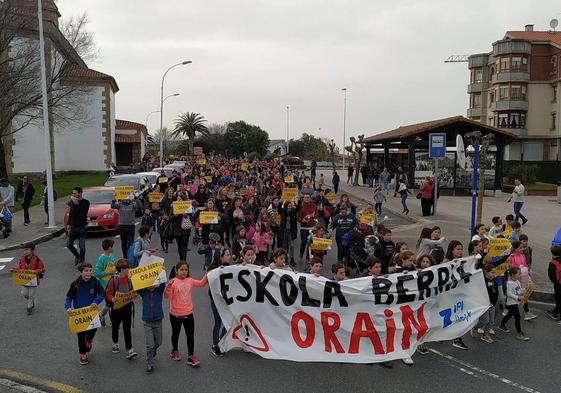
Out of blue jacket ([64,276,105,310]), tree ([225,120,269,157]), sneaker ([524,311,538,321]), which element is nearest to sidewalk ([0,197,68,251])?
blue jacket ([64,276,105,310])

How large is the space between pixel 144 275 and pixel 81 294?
107 centimetres

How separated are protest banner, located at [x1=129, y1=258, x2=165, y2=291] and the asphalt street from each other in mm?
1068

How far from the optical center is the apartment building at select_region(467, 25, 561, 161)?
56.6 meters

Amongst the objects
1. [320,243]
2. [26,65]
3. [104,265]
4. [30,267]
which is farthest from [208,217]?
[26,65]

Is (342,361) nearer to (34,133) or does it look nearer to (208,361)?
(208,361)

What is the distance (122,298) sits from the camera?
255 inches

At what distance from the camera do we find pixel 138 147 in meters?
57.1

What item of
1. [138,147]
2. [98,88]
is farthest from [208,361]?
[138,147]

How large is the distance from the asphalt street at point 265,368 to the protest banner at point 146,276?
107 centimetres

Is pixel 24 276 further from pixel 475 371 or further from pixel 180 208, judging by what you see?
pixel 475 371

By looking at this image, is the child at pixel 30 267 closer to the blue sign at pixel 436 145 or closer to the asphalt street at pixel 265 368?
the asphalt street at pixel 265 368

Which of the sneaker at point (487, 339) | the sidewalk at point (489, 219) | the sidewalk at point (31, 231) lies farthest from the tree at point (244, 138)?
the sneaker at point (487, 339)

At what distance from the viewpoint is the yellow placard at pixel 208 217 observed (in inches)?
437

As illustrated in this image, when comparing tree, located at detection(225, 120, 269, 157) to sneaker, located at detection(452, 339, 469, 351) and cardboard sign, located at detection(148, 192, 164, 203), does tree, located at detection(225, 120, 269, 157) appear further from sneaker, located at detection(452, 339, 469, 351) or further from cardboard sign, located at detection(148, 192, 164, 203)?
sneaker, located at detection(452, 339, 469, 351)
